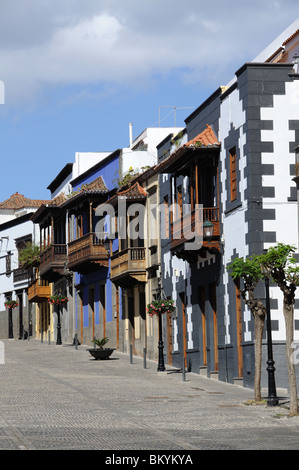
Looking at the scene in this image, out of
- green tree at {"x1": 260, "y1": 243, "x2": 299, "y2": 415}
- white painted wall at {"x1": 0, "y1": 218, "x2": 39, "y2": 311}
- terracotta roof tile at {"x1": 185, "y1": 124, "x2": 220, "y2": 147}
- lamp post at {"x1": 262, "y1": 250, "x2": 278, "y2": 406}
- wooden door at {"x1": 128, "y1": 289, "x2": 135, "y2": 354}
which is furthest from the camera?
white painted wall at {"x1": 0, "y1": 218, "x2": 39, "y2": 311}

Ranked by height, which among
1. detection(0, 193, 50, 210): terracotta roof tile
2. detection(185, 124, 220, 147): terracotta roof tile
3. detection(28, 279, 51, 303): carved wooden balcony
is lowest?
detection(28, 279, 51, 303): carved wooden balcony

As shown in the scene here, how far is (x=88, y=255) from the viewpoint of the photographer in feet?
146

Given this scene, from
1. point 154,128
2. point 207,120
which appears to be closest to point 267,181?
point 207,120

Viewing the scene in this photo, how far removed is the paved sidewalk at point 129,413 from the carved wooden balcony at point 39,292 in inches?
863

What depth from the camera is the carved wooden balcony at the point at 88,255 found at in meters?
44.4

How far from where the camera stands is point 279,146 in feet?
90.4

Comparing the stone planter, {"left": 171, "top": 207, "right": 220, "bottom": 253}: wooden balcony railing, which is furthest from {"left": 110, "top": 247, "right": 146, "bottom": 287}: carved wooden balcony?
{"left": 171, "top": 207, "right": 220, "bottom": 253}: wooden balcony railing

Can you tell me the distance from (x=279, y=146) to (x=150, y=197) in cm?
1190

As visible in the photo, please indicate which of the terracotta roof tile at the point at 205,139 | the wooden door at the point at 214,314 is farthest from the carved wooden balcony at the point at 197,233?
the terracotta roof tile at the point at 205,139

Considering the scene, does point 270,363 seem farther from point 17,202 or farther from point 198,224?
point 17,202

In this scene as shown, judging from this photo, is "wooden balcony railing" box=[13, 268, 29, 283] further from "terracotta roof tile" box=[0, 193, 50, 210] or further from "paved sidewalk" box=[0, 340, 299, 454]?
"paved sidewalk" box=[0, 340, 299, 454]

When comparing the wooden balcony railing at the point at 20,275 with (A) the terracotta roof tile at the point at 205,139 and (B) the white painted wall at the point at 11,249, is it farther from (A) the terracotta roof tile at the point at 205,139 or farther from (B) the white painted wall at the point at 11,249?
(A) the terracotta roof tile at the point at 205,139

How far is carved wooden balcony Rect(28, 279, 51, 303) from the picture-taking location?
56938mm

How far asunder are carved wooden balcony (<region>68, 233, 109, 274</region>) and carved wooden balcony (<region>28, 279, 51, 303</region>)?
9.56 m
